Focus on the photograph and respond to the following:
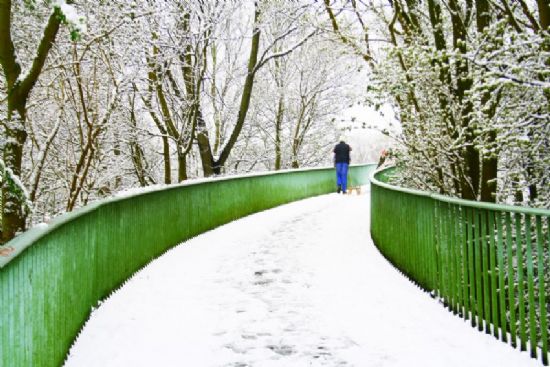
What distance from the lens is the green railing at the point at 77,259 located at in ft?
13.4

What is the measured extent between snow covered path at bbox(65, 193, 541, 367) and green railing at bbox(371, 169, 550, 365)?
0.20 meters

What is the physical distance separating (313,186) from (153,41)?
39.1 feet

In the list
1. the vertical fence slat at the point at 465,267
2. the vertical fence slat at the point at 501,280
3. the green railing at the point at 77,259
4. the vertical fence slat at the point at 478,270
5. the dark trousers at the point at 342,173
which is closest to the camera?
the green railing at the point at 77,259

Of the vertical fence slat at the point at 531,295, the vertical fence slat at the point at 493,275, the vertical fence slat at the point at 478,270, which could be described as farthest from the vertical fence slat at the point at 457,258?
the vertical fence slat at the point at 531,295

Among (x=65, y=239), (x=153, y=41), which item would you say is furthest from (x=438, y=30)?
(x=153, y=41)

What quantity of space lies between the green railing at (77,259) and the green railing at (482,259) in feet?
13.1

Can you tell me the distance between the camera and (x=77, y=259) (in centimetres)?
629

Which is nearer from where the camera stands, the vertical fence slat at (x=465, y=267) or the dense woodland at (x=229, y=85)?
the vertical fence slat at (x=465, y=267)

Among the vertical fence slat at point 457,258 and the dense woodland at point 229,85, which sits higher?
the dense woodland at point 229,85

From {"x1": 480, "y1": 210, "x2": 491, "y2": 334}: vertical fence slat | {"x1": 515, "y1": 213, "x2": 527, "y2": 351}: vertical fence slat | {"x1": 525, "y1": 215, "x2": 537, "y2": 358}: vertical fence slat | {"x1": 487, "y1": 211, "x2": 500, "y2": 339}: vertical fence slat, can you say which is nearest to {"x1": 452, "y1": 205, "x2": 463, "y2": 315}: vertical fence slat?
{"x1": 480, "y1": 210, "x2": 491, "y2": 334}: vertical fence slat

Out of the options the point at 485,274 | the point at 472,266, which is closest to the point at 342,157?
the point at 472,266

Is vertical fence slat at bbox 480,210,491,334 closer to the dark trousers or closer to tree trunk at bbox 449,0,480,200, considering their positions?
tree trunk at bbox 449,0,480,200

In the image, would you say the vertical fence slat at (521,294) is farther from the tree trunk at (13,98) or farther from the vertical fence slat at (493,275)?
the tree trunk at (13,98)

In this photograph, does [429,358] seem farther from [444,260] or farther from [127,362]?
[127,362]
